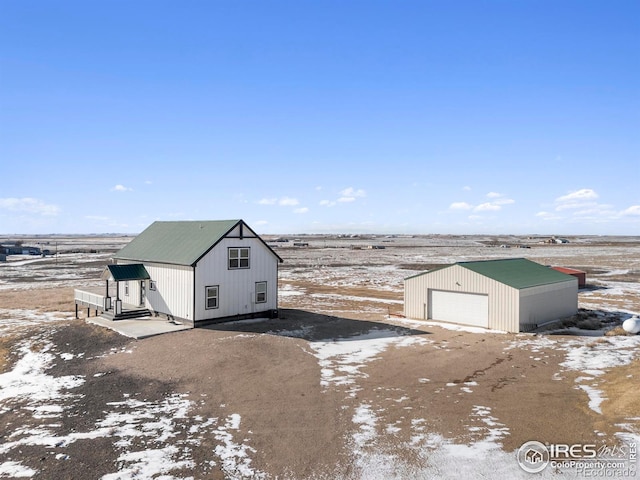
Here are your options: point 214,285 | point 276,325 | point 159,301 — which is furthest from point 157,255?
point 276,325

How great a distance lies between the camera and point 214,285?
28203 mm

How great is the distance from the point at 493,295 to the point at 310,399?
1603 cm

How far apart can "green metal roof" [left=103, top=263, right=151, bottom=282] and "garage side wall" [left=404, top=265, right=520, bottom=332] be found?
17097mm

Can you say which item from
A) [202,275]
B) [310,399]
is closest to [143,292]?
[202,275]

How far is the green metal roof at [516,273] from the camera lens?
2827 centimetres

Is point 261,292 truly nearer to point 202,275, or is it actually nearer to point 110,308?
point 202,275

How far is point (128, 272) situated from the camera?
30.1 m

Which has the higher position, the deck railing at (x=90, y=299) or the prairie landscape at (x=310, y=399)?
the deck railing at (x=90, y=299)

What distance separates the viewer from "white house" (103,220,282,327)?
2774cm

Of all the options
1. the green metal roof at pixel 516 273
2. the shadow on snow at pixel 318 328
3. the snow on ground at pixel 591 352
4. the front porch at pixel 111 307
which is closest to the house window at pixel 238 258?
the shadow on snow at pixel 318 328

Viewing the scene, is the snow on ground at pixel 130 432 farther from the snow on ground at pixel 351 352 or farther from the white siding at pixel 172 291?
the white siding at pixel 172 291

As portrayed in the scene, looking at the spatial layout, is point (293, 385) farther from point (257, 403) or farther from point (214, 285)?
point (214, 285)

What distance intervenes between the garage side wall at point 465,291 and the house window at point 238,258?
35.0 ft

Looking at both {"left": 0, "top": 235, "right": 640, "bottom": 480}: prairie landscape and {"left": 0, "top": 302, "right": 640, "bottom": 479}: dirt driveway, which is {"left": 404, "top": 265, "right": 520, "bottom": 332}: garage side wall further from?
{"left": 0, "top": 302, "right": 640, "bottom": 479}: dirt driveway
